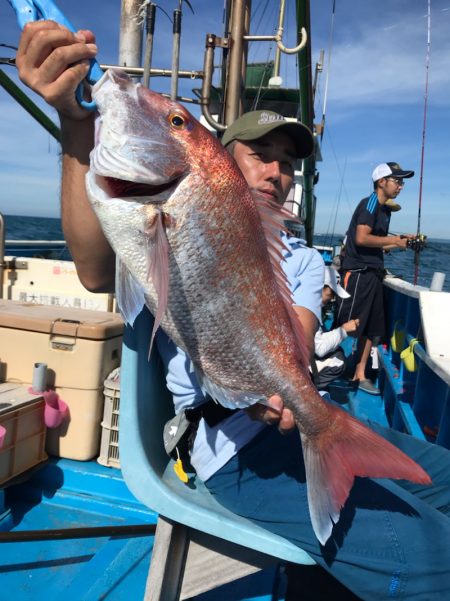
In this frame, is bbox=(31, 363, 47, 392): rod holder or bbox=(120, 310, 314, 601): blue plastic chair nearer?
bbox=(120, 310, 314, 601): blue plastic chair

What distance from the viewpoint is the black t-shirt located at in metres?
5.04

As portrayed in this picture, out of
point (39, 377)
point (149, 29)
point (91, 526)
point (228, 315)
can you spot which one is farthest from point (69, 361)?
point (149, 29)

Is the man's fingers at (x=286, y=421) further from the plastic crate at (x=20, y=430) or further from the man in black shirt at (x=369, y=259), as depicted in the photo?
the man in black shirt at (x=369, y=259)

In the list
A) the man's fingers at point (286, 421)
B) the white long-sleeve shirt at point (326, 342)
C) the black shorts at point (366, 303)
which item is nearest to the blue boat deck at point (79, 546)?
the man's fingers at point (286, 421)

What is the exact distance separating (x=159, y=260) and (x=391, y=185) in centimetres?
452

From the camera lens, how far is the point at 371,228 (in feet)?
16.5

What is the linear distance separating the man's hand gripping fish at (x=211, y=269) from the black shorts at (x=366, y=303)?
396 cm

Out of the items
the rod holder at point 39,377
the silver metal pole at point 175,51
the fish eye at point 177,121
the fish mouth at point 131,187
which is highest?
the silver metal pole at point 175,51

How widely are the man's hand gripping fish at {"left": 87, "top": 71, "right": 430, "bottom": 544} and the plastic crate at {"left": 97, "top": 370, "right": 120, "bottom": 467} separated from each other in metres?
1.55

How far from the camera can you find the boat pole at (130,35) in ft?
10.8

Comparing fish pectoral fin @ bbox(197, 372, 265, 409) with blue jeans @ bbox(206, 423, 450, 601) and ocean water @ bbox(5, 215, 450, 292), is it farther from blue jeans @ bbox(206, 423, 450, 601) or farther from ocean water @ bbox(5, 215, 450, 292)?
ocean water @ bbox(5, 215, 450, 292)

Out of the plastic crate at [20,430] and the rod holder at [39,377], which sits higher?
the rod holder at [39,377]

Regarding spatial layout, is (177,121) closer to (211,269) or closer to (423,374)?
(211,269)

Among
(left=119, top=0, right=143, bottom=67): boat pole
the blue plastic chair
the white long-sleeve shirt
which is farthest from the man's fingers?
(left=119, top=0, right=143, bottom=67): boat pole
